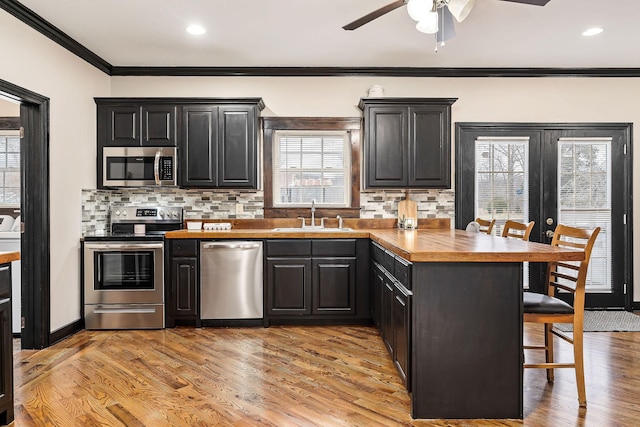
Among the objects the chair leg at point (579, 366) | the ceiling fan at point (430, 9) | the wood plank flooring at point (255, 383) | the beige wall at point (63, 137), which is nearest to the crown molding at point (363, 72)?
the beige wall at point (63, 137)

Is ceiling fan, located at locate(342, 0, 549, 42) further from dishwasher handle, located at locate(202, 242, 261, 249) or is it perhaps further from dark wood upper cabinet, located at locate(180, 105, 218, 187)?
dishwasher handle, located at locate(202, 242, 261, 249)

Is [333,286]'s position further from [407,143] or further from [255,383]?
[407,143]

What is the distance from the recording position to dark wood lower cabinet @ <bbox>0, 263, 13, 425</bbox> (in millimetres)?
2121

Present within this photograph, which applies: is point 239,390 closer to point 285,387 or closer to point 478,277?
point 285,387

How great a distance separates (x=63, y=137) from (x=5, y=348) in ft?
7.16

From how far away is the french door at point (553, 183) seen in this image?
4.59 meters

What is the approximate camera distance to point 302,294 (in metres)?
3.99

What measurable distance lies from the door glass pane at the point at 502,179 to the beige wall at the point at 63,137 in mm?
4045

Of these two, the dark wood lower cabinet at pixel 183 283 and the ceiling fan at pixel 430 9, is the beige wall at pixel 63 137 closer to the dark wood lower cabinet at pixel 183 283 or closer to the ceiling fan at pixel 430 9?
the dark wood lower cabinet at pixel 183 283

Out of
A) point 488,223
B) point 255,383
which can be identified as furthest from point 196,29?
point 488,223

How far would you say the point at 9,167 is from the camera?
14.7 ft

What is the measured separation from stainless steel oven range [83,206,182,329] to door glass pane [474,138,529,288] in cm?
341

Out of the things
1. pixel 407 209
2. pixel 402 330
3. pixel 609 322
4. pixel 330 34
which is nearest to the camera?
pixel 402 330

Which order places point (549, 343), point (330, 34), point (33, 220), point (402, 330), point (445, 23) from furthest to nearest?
point (330, 34) < point (33, 220) < point (445, 23) < point (549, 343) < point (402, 330)
